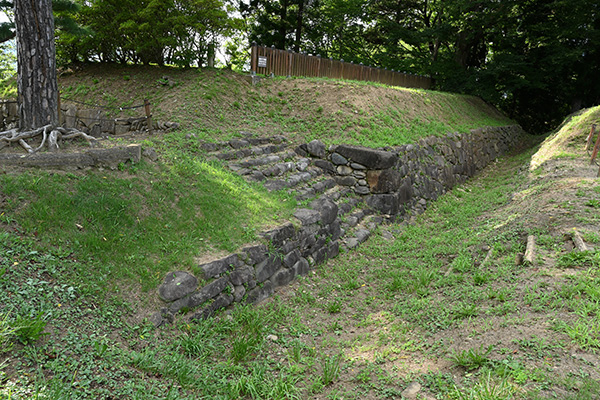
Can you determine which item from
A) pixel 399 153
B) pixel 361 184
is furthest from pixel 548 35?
pixel 361 184

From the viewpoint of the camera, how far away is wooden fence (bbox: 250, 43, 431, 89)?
1254 cm

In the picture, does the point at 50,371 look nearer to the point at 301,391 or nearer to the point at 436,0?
the point at 301,391

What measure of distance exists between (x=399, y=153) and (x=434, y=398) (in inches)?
290

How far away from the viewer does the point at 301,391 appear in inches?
140

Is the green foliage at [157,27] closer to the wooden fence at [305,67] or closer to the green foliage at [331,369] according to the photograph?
the wooden fence at [305,67]

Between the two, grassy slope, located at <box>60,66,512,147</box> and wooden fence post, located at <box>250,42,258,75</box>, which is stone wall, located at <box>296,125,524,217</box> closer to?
grassy slope, located at <box>60,66,512,147</box>

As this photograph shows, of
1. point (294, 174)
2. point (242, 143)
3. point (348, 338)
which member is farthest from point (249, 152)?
point (348, 338)

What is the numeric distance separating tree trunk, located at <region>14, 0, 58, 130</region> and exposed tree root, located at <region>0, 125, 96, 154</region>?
268 millimetres

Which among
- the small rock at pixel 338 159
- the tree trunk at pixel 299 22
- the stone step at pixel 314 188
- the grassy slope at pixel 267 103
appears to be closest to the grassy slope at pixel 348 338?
the stone step at pixel 314 188

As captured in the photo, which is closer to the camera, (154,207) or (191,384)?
(191,384)

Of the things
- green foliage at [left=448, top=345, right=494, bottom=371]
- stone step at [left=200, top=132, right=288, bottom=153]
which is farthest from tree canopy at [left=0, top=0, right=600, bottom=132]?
green foliage at [left=448, top=345, right=494, bottom=371]

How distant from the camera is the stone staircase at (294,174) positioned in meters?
7.71

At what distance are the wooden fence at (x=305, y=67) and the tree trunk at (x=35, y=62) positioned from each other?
23.4 feet

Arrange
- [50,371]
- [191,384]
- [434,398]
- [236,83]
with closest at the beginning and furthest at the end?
[50,371] < [434,398] < [191,384] < [236,83]
